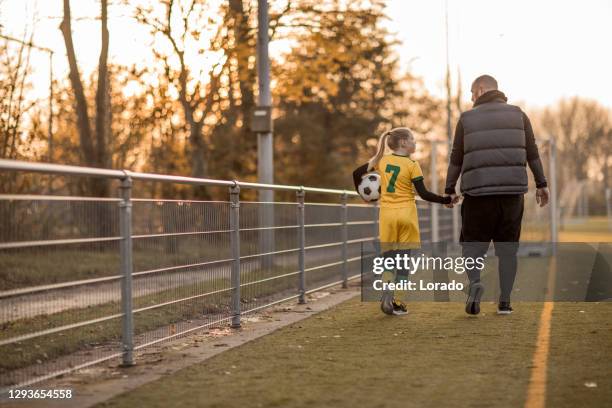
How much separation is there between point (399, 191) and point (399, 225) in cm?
32

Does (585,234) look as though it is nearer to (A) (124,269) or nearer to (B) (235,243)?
(B) (235,243)

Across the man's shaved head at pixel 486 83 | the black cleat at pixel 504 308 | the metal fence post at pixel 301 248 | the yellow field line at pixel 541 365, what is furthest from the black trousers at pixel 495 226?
the metal fence post at pixel 301 248

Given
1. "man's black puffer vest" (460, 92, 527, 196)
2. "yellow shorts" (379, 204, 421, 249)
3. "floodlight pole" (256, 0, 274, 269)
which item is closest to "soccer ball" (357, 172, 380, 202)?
"yellow shorts" (379, 204, 421, 249)

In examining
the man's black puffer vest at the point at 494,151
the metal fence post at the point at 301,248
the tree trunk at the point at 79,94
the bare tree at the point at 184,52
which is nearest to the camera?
the man's black puffer vest at the point at 494,151

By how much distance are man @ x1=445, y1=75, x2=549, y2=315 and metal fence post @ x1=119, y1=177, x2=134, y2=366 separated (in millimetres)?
3719

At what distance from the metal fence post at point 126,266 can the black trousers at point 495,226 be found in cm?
376

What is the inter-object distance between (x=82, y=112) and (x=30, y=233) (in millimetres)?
17382

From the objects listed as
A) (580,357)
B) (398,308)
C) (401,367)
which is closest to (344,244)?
(398,308)

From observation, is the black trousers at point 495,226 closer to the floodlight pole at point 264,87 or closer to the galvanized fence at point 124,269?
the galvanized fence at point 124,269

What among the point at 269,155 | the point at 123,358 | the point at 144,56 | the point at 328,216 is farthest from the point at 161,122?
the point at 123,358

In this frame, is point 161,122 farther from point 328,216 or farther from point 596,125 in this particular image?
point 596,125

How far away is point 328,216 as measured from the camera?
1447cm

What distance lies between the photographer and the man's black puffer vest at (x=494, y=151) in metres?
10.1

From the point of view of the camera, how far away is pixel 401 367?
7.38 meters
